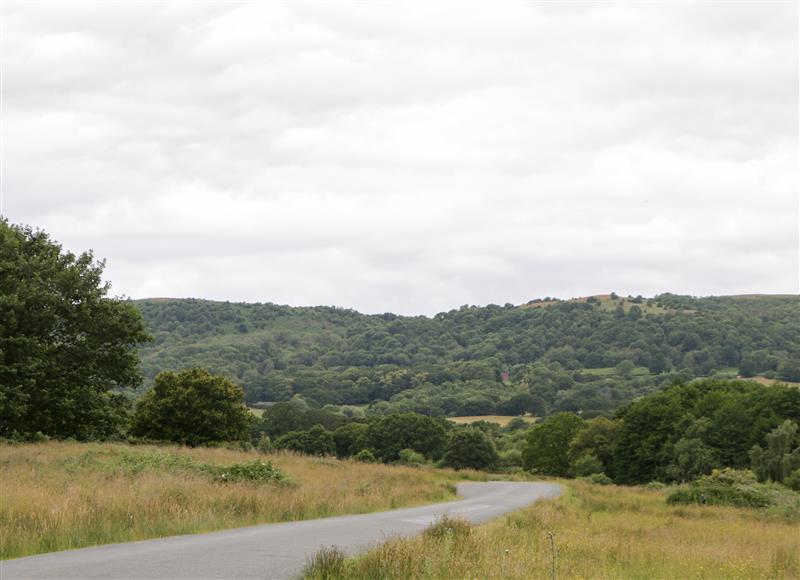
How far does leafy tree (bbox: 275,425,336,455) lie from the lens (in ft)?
319

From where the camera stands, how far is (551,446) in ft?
359

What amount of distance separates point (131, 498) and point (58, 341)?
2692cm

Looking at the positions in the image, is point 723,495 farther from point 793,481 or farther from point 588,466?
point 588,466

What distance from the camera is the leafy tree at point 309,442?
3829 inches

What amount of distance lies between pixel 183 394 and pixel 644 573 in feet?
132

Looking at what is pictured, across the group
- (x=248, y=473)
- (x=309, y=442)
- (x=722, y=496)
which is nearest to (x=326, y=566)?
(x=248, y=473)

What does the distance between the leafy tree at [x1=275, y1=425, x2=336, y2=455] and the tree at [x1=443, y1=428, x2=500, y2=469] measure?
1428cm

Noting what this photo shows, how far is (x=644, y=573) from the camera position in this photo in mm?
13797

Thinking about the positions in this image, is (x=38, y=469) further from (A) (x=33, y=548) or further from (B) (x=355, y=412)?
(B) (x=355, y=412)

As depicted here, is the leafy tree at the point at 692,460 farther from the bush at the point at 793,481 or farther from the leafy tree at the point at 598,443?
the bush at the point at 793,481

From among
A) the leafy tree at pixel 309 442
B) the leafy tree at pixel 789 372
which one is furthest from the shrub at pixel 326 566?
the leafy tree at pixel 789 372

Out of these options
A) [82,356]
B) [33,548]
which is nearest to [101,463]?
[33,548]

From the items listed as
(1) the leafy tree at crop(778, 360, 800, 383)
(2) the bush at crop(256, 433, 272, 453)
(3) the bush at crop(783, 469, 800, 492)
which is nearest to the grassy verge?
(2) the bush at crop(256, 433, 272, 453)

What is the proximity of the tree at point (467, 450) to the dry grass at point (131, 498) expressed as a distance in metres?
62.6
